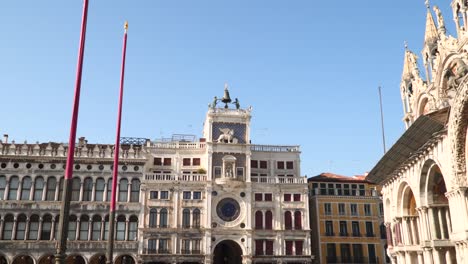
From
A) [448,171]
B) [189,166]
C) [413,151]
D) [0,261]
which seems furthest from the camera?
[189,166]

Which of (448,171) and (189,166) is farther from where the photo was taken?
(189,166)

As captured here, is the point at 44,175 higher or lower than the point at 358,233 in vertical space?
higher

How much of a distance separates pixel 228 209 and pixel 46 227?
68.4ft

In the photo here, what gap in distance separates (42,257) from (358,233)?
37.9 metres

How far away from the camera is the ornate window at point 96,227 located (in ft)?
160

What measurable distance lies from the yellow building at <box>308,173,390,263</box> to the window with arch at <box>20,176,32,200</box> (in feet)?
114

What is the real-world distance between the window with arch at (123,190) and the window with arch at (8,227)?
38.6 feet

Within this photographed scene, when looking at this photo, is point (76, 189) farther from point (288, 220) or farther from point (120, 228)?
point (288, 220)

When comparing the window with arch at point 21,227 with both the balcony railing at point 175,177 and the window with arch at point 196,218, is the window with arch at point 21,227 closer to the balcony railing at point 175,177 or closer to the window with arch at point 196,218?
the balcony railing at point 175,177

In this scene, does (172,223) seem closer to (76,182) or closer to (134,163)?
(134,163)

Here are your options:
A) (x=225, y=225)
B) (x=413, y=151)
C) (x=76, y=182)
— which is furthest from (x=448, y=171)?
(x=76, y=182)

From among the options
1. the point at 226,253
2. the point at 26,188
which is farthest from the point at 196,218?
the point at 26,188

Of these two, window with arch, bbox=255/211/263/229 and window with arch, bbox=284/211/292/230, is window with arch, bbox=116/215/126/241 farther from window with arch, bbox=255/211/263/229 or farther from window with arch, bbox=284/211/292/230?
window with arch, bbox=284/211/292/230

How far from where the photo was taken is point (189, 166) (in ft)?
180
